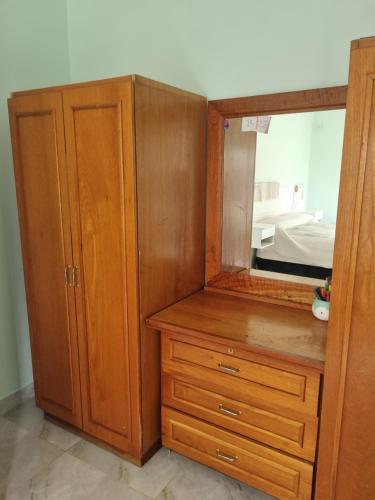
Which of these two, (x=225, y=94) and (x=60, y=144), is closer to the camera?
(x=60, y=144)

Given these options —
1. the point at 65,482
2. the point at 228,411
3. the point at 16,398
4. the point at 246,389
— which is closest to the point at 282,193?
the point at 246,389

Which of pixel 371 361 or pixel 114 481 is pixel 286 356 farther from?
pixel 114 481

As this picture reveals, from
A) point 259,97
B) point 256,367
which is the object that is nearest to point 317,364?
point 256,367

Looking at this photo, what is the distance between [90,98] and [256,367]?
1294 mm

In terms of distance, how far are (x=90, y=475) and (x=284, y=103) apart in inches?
77.5

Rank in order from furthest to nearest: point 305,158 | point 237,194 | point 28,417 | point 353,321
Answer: point 28,417
point 237,194
point 305,158
point 353,321

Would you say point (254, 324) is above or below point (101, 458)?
above

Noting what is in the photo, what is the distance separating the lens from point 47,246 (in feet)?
6.20

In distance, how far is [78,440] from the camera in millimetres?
2039

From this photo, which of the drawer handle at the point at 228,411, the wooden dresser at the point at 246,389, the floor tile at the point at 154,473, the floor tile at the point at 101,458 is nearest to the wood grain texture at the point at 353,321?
the wooden dresser at the point at 246,389

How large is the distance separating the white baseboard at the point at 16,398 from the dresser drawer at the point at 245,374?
1134mm

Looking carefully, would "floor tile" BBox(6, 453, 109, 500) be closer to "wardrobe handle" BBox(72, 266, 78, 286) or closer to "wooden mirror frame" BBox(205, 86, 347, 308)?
"wardrobe handle" BBox(72, 266, 78, 286)

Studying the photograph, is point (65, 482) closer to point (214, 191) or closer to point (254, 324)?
point (254, 324)

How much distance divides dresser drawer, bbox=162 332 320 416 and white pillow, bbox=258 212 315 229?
2.25 feet
